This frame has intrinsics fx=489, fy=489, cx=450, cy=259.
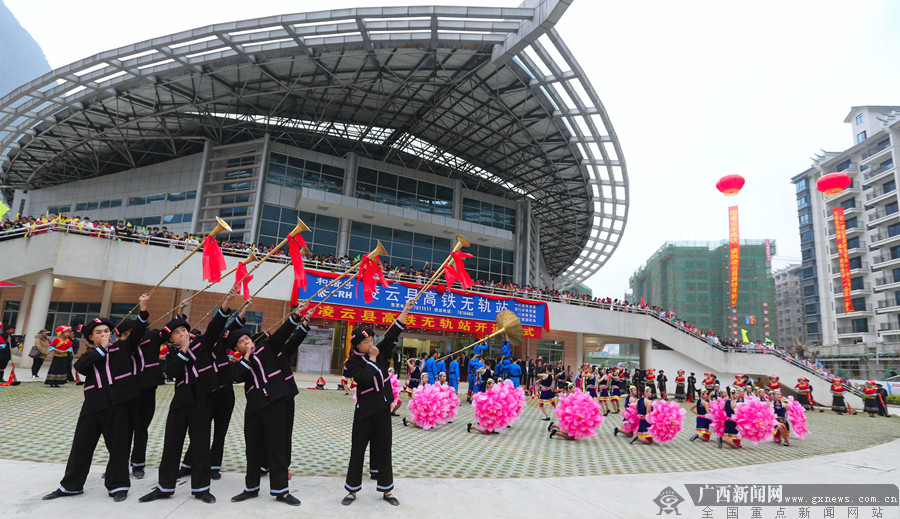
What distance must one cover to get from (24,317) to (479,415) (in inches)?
815

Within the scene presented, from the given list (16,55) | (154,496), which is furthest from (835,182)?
(16,55)

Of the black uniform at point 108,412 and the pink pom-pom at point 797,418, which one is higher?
the black uniform at point 108,412

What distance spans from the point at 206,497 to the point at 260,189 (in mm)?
23143

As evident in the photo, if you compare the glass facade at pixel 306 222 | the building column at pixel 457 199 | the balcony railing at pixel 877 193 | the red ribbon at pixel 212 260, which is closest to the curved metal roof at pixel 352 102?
the building column at pixel 457 199

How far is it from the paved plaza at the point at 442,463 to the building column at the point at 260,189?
1400cm

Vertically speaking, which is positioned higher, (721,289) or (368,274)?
A: (721,289)

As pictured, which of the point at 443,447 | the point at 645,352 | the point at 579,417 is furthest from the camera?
the point at 645,352

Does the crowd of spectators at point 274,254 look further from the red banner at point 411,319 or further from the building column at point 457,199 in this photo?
the building column at point 457,199

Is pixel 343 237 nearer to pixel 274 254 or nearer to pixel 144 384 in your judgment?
pixel 274 254

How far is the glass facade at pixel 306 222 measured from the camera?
25.2m

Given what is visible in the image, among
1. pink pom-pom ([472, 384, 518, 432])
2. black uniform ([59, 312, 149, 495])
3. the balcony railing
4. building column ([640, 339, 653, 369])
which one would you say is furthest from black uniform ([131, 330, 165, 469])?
the balcony railing

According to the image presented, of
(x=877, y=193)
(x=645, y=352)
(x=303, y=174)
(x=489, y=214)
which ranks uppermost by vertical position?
(x=877, y=193)

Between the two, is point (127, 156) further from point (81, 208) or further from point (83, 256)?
point (83, 256)

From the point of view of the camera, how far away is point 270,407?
166 inches
